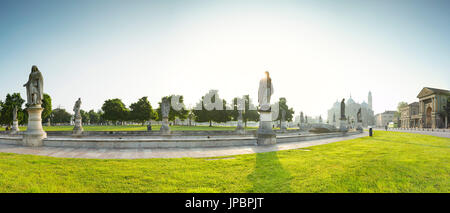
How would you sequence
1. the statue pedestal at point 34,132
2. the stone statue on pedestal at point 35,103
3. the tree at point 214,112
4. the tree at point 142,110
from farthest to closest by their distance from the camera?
the tree at point 142,110 → the tree at point 214,112 → the stone statue on pedestal at point 35,103 → the statue pedestal at point 34,132

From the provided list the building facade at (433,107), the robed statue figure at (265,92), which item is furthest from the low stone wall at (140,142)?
the building facade at (433,107)

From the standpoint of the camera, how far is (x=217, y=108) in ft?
177

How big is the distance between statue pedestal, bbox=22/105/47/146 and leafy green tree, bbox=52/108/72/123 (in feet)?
386

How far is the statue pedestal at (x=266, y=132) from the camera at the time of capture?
11516 mm

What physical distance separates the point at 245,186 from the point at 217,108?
50432 mm

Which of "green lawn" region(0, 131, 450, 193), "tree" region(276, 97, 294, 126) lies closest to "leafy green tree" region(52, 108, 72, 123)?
"tree" region(276, 97, 294, 126)

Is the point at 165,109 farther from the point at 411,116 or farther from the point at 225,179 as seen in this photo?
the point at 411,116

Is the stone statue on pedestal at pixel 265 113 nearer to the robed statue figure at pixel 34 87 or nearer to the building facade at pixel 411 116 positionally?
the robed statue figure at pixel 34 87

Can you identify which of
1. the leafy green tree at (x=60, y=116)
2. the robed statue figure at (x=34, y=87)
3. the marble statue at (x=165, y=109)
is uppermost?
the robed statue figure at (x=34, y=87)

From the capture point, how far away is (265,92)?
12117 mm

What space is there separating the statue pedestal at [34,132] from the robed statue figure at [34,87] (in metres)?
0.44
